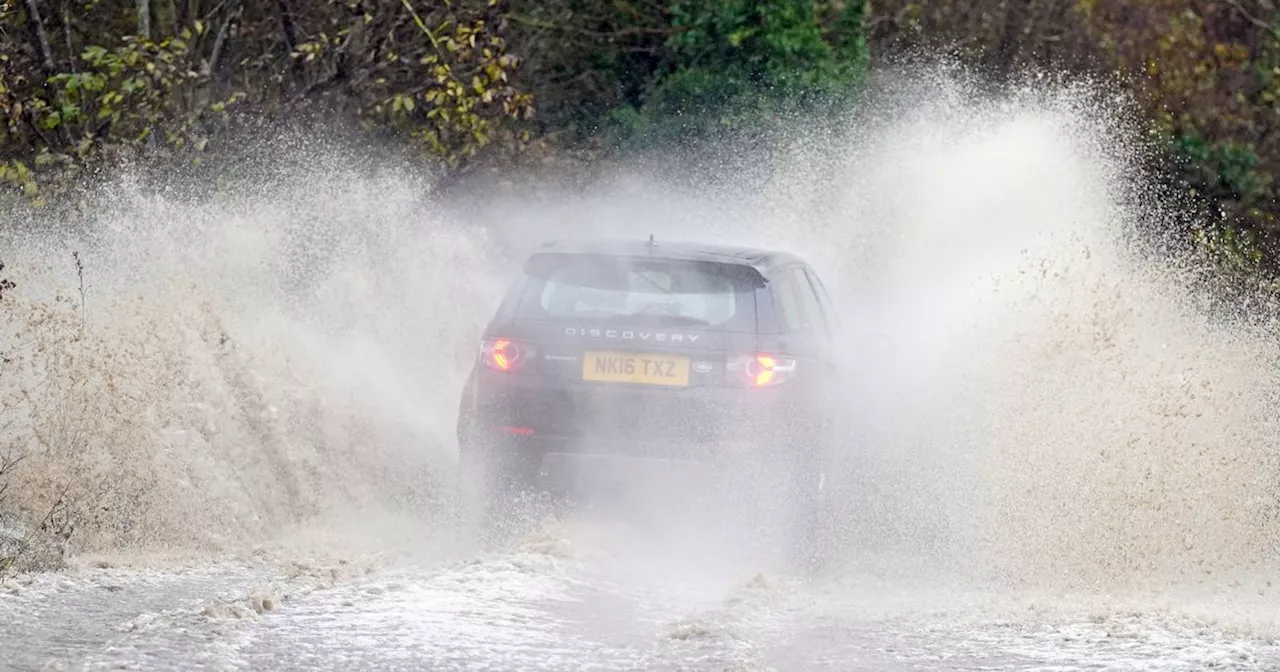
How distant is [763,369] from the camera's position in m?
10.0

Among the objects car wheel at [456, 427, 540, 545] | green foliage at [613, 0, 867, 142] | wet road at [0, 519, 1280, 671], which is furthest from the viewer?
green foliage at [613, 0, 867, 142]

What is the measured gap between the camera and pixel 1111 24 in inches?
1085

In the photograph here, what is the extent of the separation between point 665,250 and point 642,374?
2.25ft

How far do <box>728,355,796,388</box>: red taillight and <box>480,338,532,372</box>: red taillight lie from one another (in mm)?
969

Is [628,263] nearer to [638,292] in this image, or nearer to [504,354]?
[638,292]

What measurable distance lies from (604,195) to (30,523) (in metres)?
12.9

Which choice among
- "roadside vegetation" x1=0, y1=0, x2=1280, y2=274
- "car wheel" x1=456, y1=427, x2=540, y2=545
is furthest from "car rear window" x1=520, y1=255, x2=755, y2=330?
"roadside vegetation" x1=0, y1=0, x2=1280, y2=274

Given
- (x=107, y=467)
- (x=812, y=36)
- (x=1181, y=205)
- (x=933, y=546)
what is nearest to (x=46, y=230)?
(x=107, y=467)

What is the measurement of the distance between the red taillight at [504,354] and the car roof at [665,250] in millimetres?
505

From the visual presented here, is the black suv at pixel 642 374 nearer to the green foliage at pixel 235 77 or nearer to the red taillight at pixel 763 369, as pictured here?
the red taillight at pixel 763 369

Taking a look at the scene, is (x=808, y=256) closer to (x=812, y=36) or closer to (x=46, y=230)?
(x=812, y=36)

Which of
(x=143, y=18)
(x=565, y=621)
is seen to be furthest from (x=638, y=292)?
(x=143, y=18)

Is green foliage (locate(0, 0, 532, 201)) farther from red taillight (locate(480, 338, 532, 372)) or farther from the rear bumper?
the rear bumper

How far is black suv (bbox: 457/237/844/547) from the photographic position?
9.98m
